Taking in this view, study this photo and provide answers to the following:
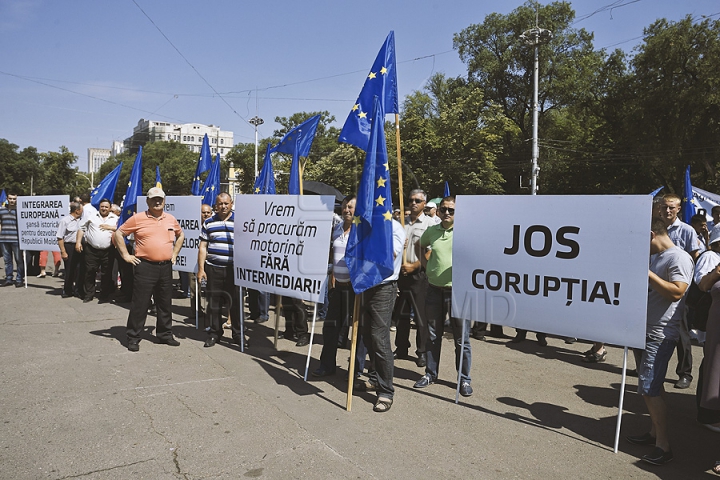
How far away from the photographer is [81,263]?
11.1 meters

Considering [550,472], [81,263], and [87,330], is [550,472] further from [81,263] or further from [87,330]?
[81,263]

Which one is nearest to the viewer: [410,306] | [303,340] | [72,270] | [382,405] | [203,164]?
[382,405]

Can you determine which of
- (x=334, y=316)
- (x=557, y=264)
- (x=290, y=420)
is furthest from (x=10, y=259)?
(x=557, y=264)

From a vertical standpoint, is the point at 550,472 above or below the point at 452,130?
below

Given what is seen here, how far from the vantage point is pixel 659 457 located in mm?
4297

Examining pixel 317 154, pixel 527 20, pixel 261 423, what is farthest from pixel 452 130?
pixel 261 423

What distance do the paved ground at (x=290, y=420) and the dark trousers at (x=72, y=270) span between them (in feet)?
12.4

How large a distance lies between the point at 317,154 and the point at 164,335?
51851mm

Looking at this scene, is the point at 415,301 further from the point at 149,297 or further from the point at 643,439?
the point at 149,297

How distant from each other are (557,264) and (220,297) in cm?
463

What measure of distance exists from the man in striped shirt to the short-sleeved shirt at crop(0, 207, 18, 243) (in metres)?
7.25

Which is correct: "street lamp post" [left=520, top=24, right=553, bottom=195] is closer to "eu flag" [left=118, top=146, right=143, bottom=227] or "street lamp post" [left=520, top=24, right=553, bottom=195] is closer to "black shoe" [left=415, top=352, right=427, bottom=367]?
"eu flag" [left=118, top=146, right=143, bottom=227]

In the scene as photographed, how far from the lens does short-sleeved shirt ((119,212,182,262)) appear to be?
7438 millimetres

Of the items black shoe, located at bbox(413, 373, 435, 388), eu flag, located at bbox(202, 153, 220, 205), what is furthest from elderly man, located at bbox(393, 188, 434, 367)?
eu flag, located at bbox(202, 153, 220, 205)
